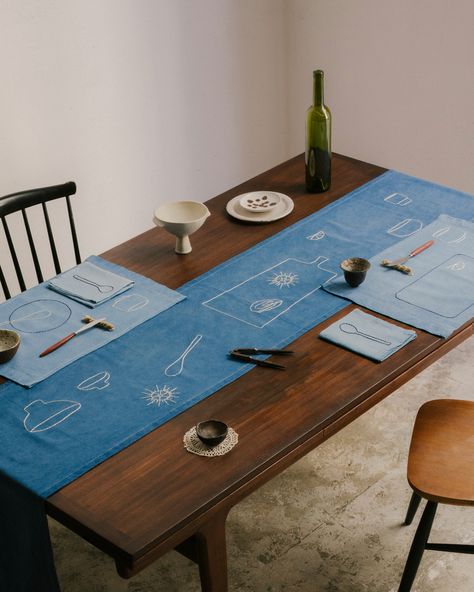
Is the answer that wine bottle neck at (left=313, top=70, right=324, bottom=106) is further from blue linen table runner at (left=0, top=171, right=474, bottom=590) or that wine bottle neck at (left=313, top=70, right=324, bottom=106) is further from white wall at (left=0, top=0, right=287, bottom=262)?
white wall at (left=0, top=0, right=287, bottom=262)

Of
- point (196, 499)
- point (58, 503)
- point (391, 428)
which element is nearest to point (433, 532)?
point (391, 428)

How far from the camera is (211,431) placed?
1.87m

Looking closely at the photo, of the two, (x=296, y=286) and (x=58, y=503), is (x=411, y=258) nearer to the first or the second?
(x=296, y=286)

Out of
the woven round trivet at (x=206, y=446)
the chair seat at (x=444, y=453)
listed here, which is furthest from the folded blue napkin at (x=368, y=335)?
the woven round trivet at (x=206, y=446)

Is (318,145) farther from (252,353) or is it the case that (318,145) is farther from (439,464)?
(439,464)

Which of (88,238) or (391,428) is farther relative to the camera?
(88,238)

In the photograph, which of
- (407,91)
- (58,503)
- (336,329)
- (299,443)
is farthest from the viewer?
(407,91)

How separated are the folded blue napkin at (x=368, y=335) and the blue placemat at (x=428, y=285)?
0.18 ft

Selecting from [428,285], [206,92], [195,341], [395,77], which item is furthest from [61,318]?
[395,77]

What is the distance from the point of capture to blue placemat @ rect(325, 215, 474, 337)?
2.26 m

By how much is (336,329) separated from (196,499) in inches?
25.8

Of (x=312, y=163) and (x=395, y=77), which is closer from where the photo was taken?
(x=312, y=163)

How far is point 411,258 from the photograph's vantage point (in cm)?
250

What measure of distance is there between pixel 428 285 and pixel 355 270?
0.20 m
